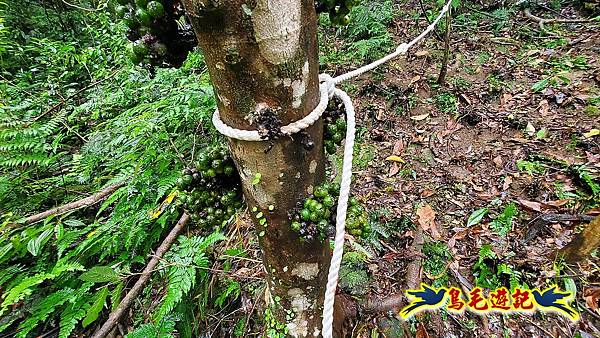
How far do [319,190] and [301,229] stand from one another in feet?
0.41

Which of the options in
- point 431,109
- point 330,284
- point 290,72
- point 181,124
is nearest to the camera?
point 290,72

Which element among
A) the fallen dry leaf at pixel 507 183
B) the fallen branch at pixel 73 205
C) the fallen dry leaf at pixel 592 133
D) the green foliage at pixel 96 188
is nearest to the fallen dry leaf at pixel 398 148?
the fallen dry leaf at pixel 507 183

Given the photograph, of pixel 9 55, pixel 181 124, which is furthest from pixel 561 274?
pixel 9 55

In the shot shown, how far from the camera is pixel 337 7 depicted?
109cm

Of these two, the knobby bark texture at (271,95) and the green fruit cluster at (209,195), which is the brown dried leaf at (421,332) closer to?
the knobby bark texture at (271,95)

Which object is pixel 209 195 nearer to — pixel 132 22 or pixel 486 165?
pixel 132 22

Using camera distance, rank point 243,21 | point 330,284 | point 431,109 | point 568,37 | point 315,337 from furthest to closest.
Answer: point 568,37, point 431,109, point 315,337, point 330,284, point 243,21

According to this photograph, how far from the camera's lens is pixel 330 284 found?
37.5 inches

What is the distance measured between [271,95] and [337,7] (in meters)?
0.43

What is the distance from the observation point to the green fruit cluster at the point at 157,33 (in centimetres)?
92

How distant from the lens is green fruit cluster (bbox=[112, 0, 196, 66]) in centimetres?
92

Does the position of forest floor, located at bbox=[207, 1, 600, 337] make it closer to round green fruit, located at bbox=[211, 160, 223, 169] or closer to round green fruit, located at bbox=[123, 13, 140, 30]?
round green fruit, located at bbox=[211, 160, 223, 169]

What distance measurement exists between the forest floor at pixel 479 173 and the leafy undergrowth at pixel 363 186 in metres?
0.01

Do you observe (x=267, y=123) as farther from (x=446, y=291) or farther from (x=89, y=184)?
(x=89, y=184)
